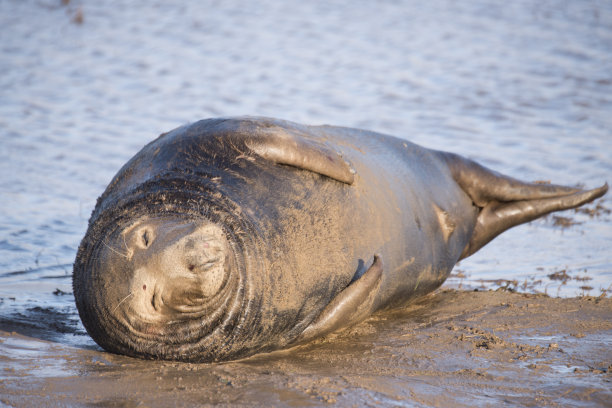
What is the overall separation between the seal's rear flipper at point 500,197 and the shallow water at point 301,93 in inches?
13.4

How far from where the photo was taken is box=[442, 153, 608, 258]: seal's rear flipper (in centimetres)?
638

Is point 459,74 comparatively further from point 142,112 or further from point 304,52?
point 142,112

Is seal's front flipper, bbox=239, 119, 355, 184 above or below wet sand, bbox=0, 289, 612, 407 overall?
above

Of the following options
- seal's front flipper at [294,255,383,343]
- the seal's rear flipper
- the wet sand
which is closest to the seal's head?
the wet sand

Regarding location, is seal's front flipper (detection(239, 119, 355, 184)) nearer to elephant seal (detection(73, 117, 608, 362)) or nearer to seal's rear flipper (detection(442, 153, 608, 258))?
elephant seal (detection(73, 117, 608, 362))

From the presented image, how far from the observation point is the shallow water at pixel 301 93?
22.0 ft

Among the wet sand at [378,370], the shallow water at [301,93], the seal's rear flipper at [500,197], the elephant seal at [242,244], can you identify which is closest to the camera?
the wet sand at [378,370]

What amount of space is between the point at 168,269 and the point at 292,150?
1.12 m

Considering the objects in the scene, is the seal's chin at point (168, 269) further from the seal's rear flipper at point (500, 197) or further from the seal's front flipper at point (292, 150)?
the seal's rear flipper at point (500, 197)

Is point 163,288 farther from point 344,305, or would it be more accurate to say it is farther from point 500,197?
point 500,197

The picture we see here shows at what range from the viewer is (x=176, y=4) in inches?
778

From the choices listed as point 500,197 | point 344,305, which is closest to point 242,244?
point 344,305

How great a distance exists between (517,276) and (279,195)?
2.61 metres

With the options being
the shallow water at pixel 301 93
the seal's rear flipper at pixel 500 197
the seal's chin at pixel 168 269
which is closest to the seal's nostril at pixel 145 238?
the seal's chin at pixel 168 269
